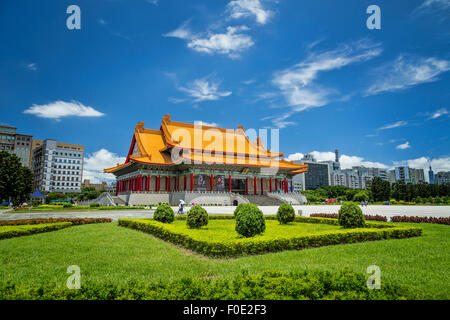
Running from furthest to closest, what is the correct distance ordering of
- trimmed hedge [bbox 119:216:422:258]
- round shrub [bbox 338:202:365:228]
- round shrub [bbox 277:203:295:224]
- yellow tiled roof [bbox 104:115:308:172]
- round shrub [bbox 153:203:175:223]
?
yellow tiled roof [bbox 104:115:308:172] → round shrub [bbox 277:203:295:224] → round shrub [bbox 153:203:175:223] → round shrub [bbox 338:202:365:228] → trimmed hedge [bbox 119:216:422:258]

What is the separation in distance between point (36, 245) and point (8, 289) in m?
5.09

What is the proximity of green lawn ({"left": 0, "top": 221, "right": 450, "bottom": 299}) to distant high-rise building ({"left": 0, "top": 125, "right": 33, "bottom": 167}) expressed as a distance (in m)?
84.5

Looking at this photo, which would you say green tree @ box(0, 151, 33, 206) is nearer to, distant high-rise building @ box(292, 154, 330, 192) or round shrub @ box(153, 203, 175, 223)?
round shrub @ box(153, 203, 175, 223)

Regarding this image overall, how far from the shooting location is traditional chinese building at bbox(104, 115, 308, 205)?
33.9 meters

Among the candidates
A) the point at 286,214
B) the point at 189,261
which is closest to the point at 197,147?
the point at 286,214

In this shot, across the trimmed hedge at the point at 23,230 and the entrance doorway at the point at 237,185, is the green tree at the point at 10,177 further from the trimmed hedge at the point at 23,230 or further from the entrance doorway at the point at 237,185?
the trimmed hedge at the point at 23,230

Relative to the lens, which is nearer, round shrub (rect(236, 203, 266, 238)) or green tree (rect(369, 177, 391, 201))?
round shrub (rect(236, 203, 266, 238))

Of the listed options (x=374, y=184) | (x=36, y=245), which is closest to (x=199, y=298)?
(x=36, y=245)

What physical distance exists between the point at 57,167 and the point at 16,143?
43.0 ft

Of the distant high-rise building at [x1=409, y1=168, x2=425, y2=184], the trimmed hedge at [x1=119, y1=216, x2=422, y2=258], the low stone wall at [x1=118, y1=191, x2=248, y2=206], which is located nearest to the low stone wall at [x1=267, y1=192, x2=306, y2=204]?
the low stone wall at [x1=118, y1=191, x2=248, y2=206]

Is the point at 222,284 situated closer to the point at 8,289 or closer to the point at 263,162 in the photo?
the point at 8,289

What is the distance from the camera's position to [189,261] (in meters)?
6.32

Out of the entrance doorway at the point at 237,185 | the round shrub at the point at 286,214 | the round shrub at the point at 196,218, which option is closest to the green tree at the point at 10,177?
the entrance doorway at the point at 237,185

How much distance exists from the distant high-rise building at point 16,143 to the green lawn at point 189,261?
84501mm
